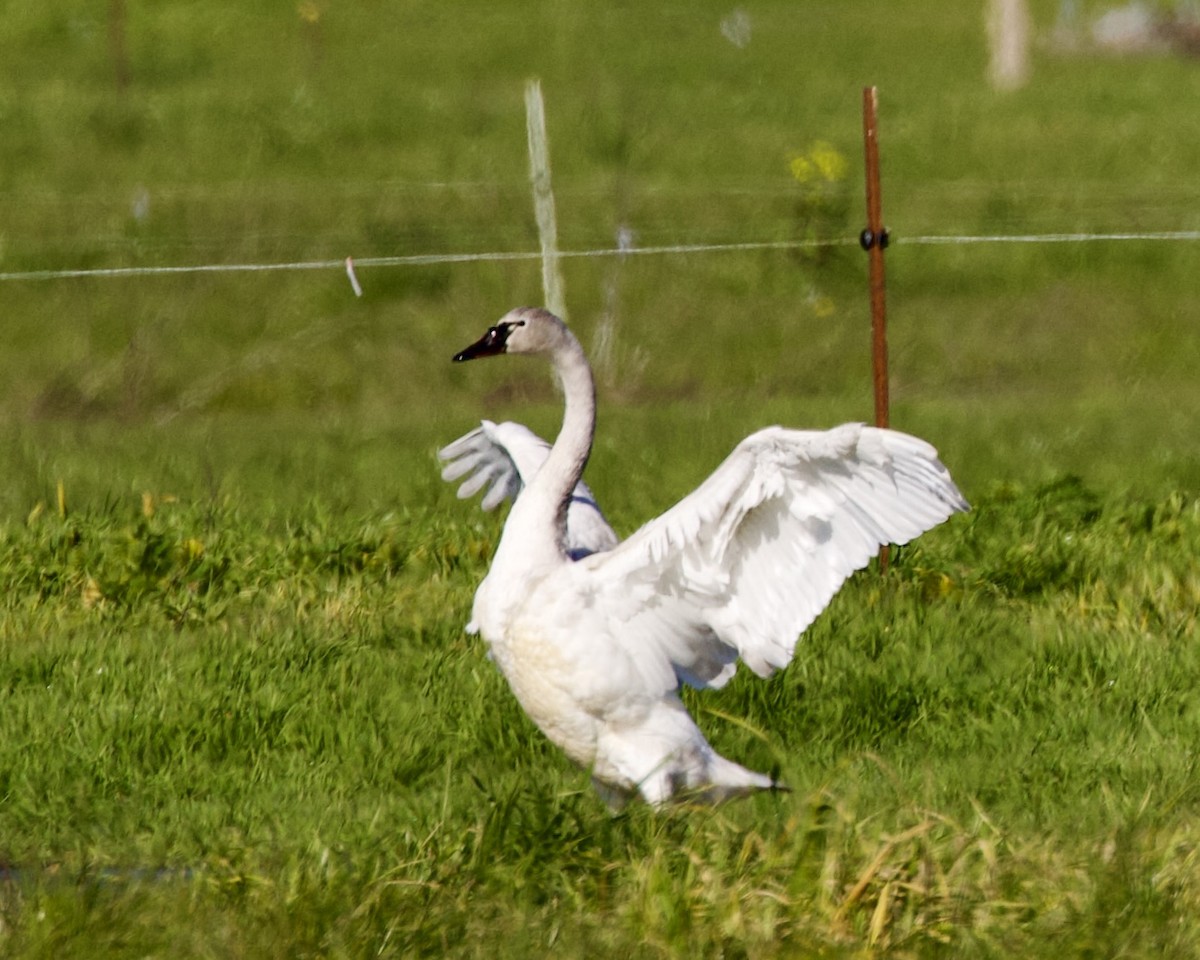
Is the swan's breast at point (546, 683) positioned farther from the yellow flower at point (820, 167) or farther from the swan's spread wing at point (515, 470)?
the yellow flower at point (820, 167)

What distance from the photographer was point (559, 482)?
232 inches

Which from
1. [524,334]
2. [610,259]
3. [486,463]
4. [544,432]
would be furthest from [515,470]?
[610,259]

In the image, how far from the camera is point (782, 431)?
18.0ft

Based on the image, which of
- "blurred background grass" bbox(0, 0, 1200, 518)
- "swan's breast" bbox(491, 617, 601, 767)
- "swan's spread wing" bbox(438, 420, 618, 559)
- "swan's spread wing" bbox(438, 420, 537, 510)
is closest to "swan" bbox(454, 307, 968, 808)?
"swan's breast" bbox(491, 617, 601, 767)

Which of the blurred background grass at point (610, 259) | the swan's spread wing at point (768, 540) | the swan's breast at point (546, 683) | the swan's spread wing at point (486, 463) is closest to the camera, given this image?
the swan's spread wing at point (768, 540)

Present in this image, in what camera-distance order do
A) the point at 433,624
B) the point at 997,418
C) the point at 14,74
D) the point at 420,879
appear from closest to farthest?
the point at 420,879
the point at 433,624
the point at 997,418
the point at 14,74

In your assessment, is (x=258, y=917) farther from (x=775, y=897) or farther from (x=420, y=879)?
(x=775, y=897)

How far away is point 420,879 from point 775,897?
2.87 ft

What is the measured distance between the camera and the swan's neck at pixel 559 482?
5820mm

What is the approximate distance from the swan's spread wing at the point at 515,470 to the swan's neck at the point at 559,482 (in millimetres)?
499

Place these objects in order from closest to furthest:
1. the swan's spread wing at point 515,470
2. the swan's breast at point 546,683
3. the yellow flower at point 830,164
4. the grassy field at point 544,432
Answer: the grassy field at point 544,432
the swan's breast at point 546,683
the swan's spread wing at point 515,470
the yellow flower at point 830,164

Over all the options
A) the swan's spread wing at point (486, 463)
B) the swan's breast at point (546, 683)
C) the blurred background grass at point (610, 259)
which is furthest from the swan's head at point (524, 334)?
the blurred background grass at point (610, 259)

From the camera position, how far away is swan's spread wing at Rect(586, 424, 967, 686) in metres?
5.55

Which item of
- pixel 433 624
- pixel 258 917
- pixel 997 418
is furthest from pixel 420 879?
pixel 997 418
